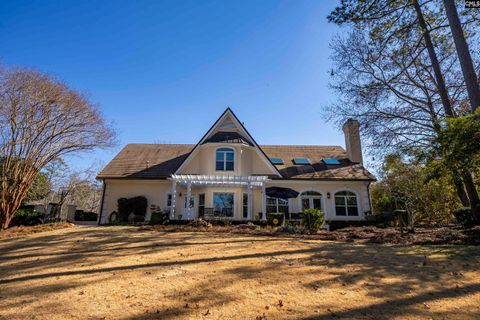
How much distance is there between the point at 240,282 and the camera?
501 centimetres

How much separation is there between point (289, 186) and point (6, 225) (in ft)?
53.9

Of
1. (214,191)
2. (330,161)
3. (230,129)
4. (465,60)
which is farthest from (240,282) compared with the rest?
(330,161)

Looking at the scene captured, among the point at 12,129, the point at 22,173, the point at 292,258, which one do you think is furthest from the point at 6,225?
the point at 292,258

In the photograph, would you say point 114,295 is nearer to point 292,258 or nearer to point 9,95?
point 292,258

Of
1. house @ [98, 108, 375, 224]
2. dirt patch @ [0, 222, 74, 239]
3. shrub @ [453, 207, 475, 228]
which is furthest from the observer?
house @ [98, 108, 375, 224]

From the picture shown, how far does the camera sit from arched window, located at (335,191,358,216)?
62.4 ft

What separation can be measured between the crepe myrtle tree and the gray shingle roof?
420cm

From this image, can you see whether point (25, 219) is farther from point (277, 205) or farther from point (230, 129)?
point (277, 205)

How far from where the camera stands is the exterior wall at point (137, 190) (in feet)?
59.9

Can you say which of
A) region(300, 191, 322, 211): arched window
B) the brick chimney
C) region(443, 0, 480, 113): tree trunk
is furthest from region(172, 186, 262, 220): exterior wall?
region(443, 0, 480, 113): tree trunk

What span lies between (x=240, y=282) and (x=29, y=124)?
1483 centimetres

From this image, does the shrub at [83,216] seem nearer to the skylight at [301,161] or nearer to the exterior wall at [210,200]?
the exterior wall at [210,200]

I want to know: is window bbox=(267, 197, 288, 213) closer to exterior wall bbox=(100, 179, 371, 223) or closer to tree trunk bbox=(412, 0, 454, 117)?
exterior wall bbox=(100, 179, 371, 223)

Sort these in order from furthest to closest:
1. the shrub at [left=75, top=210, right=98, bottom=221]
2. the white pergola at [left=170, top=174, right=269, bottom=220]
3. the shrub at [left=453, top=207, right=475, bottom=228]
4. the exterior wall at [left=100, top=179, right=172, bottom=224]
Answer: the shrub at [left=75, top=210, right=98, bottom=221] → the exterior wall at [left=100, top=179, right=172, bottom=224] → the white pergola at [left=170, top=174, right=269, bottom=220] → the shrub at [left=453, top=207, right=475, bottom=228]
